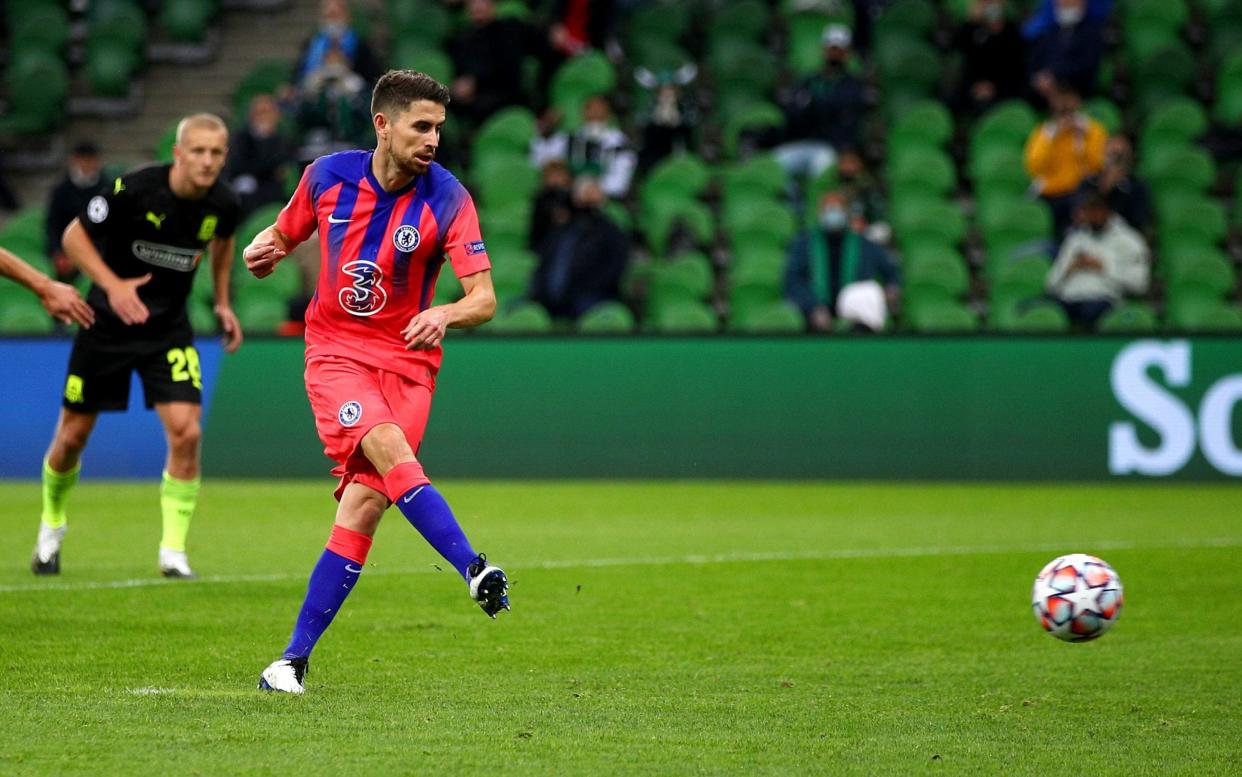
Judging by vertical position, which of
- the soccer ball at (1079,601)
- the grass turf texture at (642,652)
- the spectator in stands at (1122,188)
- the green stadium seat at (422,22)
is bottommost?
the grass turf texture at (642,652)

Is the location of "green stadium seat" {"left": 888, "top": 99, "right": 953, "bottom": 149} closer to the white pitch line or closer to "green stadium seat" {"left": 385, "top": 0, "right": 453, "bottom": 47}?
"green stadium seat" {"left": 385, "top": 0, "right": 453, "bottom": 47}

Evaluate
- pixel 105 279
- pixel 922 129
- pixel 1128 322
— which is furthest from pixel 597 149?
pixel 105 279

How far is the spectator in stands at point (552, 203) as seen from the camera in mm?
17484

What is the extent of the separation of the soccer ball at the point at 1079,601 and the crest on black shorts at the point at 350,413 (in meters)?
2.76

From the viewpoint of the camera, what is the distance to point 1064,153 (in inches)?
716

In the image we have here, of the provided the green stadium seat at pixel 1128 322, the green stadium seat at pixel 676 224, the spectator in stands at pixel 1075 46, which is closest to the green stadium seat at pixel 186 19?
the green stadium seat at pixel 676 224

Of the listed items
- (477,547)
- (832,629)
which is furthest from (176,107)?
(832,629)

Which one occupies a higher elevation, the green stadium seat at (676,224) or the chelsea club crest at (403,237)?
the green stadium seat at (676,224)

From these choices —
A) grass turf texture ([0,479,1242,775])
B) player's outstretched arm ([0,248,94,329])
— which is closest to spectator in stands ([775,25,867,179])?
grass turf texture ([0,479,1242,775])

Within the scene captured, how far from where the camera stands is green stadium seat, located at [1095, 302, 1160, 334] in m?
15.6

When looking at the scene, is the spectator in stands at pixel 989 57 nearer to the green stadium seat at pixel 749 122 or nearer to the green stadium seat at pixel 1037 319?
the green stadium seat at pixel 749 122

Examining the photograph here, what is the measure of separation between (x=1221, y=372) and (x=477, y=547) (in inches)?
287

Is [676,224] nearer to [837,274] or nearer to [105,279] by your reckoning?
[837,274]

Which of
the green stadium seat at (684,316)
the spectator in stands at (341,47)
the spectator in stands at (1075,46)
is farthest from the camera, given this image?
the spectator in stands at (341,47)
